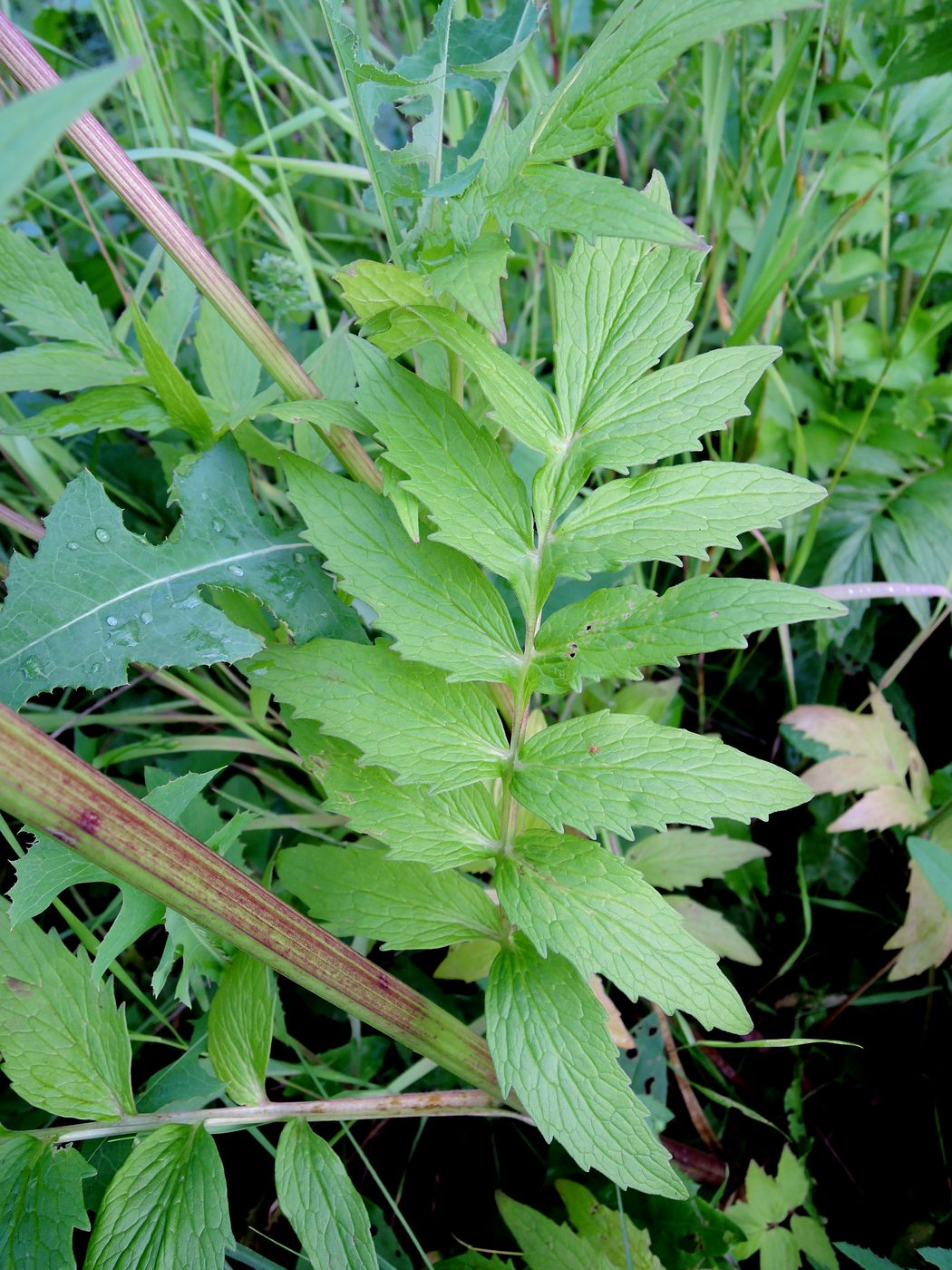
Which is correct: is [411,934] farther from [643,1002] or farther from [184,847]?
[643,1002]

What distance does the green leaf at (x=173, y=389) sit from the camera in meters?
0.90

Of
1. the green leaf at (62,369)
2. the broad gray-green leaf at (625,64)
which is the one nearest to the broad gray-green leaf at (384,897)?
the green leaf at (62,369)

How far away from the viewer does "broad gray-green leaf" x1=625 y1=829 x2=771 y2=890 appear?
1.25m

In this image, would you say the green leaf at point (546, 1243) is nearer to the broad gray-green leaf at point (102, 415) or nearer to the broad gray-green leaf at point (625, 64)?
the broad gray-green leaf at point (102, 415)

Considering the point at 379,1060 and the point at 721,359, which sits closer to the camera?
the point at 721,359

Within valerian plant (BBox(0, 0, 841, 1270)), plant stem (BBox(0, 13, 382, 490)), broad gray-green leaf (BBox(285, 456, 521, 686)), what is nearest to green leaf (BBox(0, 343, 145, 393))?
valerian plant (BBox(0, 0, 841, 1270))

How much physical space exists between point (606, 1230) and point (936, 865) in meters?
0.58

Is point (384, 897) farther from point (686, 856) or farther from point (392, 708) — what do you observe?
point (686, 856)

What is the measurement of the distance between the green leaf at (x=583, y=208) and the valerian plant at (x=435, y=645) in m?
0.03

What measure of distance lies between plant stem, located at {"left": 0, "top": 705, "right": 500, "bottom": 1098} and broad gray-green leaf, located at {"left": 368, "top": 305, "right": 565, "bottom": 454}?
17.6 inches

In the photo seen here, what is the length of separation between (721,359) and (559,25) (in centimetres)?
127

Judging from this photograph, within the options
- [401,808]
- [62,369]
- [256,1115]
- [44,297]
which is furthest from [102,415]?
[256,1115]

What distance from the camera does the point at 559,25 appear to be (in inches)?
66.9

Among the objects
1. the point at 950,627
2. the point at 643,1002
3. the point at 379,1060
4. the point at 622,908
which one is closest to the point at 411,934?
the point at 622,908
